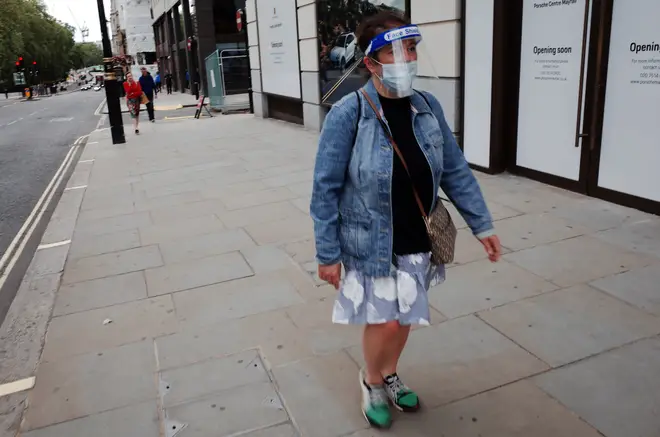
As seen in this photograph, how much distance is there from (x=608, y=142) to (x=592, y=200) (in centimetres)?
61

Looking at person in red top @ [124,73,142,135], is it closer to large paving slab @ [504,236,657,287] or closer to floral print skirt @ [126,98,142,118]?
floral print skirt @ [126,98,142,118]

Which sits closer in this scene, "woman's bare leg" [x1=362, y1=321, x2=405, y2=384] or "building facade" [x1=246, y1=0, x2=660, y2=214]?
"woman's bare leg" [x1=362, y1=321, x2=405, y2=384]

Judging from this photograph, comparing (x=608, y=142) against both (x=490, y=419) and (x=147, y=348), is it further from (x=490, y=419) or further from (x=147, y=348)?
(x=147, y=348)

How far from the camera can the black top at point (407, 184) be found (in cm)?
231

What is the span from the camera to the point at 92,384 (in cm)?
316

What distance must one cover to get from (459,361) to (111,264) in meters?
3.29

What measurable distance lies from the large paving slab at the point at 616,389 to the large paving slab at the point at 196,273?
255 centimetres

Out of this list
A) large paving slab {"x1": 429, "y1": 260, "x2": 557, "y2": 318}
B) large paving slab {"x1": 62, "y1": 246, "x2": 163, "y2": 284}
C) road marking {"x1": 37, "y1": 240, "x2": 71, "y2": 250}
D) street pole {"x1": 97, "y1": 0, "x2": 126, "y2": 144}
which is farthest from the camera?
street pole {"x1": 97, "y1": 0, "x2": 126, "y2": 144}

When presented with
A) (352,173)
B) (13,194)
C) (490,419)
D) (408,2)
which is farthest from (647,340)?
(13,194)

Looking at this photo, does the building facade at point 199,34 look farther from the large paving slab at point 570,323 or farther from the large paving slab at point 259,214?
the large paving slab at point 570,323

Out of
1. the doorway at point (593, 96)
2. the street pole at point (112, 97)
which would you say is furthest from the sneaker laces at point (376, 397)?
the street pole at point (112, 97)

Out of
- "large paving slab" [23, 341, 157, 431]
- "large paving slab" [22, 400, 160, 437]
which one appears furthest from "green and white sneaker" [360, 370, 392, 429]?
"large paving slab" [23, 341, 157, 431]

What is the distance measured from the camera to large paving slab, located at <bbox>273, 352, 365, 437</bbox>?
2660 mm

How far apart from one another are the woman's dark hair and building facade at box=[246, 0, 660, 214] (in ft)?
3.82
